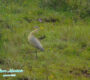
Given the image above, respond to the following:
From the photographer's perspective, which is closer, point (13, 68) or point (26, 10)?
point (13, 68)

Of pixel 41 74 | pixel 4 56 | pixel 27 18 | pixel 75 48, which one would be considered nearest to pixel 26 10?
pixel 27 18

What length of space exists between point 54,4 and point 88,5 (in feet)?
2.92

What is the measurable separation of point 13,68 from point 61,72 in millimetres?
773

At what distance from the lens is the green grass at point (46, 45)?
546 centimetres

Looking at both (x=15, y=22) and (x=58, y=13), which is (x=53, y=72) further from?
(x=58, y=13)

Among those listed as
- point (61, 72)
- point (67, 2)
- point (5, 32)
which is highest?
point (67, 2)

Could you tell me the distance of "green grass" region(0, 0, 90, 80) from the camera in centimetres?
546

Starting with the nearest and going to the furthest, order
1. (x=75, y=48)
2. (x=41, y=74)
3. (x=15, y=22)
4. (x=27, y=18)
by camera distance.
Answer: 1. (x=41, y=74)
2. (x=75, y=48)
3. (x=15, y=22)
4. (x=27, y=18)

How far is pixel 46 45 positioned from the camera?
22.0 feet

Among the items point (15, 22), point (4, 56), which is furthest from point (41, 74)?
point (15, 22)

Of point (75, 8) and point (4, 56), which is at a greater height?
point (75, 8)

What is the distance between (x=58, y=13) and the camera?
880 cm

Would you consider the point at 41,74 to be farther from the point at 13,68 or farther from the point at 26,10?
the point at 26,10

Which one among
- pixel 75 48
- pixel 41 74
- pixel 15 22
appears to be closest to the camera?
pixel 41 74
